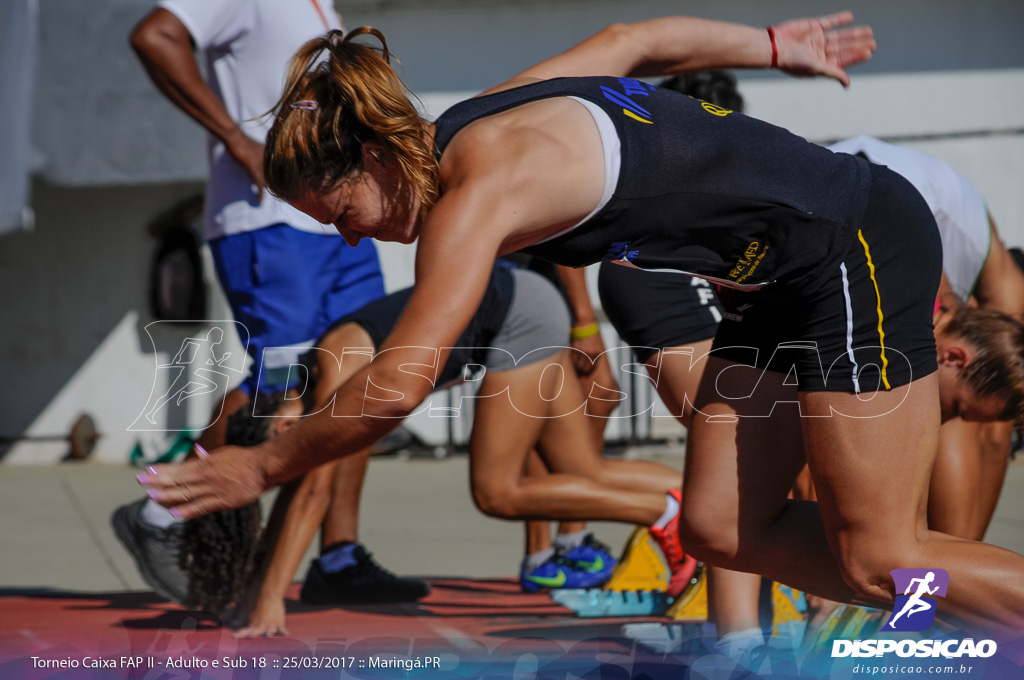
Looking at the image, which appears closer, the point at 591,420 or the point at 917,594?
the point at 917,594

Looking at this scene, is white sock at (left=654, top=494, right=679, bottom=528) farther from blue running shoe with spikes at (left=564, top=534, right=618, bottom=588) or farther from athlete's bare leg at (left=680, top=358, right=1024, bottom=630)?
athlete's bare leg at (left=680, top=358, right=1024, bottom=630)

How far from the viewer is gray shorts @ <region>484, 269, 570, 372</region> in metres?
3.61

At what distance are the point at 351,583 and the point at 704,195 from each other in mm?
2194

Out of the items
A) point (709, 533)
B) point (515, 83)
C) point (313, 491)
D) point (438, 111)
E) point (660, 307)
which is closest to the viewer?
point (515, 83)

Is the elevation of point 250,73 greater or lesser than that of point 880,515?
greater

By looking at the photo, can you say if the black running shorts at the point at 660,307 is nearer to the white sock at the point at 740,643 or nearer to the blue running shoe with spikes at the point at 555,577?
the white sock at the point at 740,643

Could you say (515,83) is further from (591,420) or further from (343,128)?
(591,420)

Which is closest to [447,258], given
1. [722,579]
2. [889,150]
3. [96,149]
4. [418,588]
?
[722,579]

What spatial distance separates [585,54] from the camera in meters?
2.41

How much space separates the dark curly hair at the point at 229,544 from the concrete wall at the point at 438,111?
4653 mm

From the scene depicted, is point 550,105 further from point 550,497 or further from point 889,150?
point 550,497

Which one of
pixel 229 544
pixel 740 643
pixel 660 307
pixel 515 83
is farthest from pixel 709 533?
pixel 229 544

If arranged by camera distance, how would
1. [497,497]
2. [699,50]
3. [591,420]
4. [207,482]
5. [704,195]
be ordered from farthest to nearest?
[591,420]
[497,497]
[699,50]
[704,195]
[207,482]

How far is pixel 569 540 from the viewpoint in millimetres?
3943
